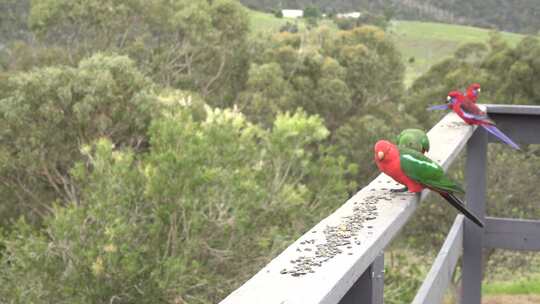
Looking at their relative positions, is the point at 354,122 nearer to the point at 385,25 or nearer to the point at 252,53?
the point at 252,53

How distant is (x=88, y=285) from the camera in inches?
277

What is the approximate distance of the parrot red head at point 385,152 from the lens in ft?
5.55

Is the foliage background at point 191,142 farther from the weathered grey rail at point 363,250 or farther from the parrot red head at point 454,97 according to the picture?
the weathered grey rail at point 363,250

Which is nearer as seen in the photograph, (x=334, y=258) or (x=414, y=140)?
(x=334, y=258)

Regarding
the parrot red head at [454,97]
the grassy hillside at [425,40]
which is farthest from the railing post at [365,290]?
the grassy hillside at [425,40]

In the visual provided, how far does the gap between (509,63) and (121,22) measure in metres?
11.6

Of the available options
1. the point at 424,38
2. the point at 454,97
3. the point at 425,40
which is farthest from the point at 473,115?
the point at 425,40

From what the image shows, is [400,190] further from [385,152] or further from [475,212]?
[475,212]

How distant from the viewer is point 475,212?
2.75m

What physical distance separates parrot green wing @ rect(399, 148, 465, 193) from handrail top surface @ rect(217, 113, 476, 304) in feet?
0.15

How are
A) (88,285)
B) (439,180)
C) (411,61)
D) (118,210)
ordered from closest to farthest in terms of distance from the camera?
(439,180), (88,285), (118,210), (411,61)

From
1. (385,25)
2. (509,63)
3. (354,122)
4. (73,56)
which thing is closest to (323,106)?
(354,122)

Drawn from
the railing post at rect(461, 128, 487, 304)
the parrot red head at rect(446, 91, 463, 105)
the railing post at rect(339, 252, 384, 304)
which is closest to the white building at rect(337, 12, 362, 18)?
the parrot red head at rect(446, 91, 463, 105)

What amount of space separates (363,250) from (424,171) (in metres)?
0.57
